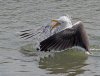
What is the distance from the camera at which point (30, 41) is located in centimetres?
1029

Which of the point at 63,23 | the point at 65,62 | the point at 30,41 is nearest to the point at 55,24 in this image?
the point at 63,23

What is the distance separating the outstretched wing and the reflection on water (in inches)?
11.7

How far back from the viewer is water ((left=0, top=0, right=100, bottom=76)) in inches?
319

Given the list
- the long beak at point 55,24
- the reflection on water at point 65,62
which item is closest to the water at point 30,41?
the reflection on water at point 65,62

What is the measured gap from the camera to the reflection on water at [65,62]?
814 centimetres

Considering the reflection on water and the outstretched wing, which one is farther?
the outstretched wing

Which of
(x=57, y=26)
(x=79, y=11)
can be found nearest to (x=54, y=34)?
(x=57, y=26)

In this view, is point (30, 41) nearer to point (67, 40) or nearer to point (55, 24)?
point (55, 24)

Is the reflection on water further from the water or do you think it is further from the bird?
the bird

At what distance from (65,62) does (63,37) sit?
0.53 m

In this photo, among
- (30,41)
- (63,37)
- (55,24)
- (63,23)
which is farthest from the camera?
(30,41)

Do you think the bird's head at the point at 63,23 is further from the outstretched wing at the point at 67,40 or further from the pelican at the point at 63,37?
the outstretched wing at the point at 67,40

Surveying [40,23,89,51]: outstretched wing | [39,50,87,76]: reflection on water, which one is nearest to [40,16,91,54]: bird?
[40,23,89,51]: outstretched wing

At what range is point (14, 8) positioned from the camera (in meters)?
13.3
